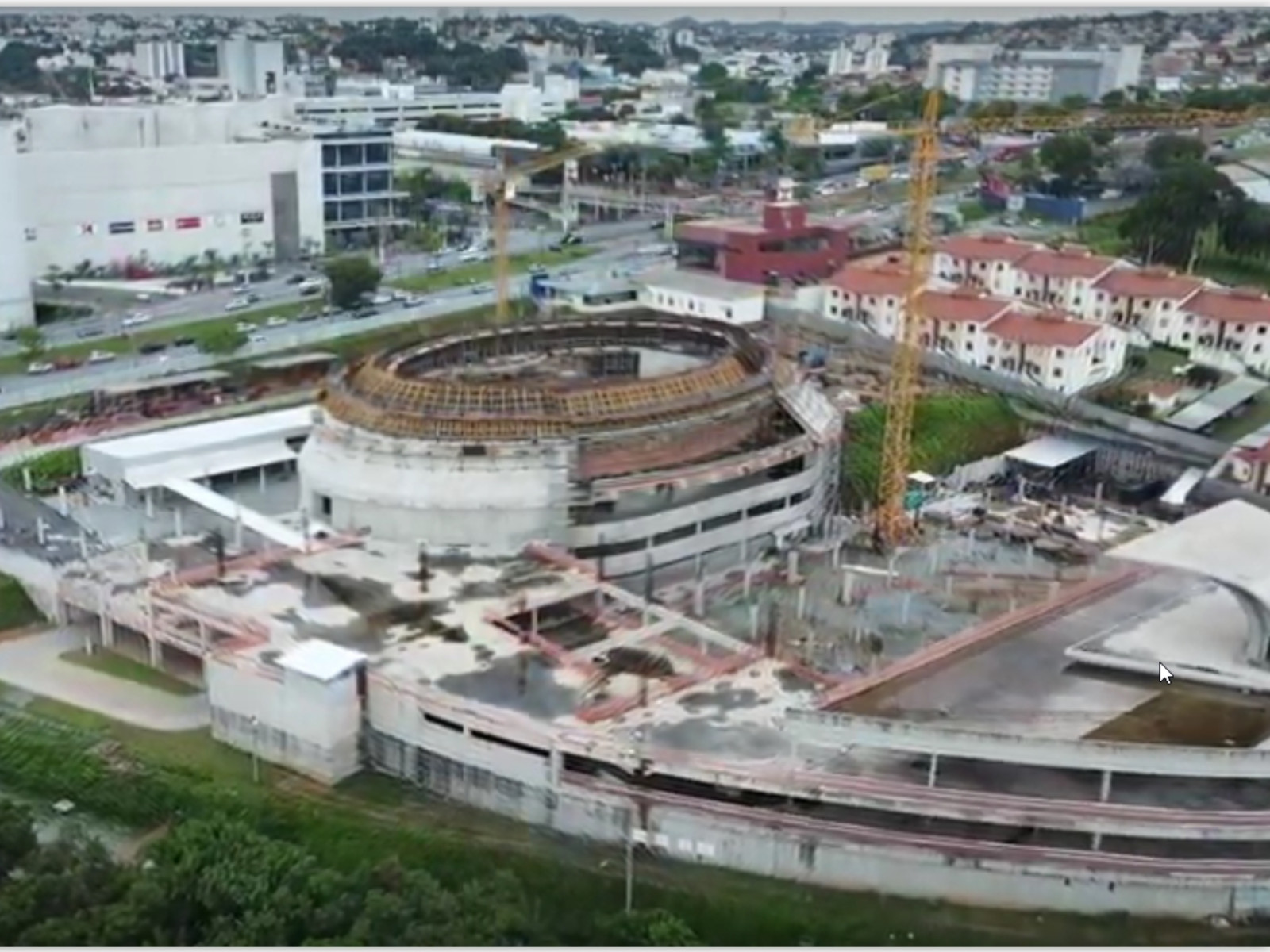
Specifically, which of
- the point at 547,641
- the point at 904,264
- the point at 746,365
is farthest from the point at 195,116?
the point at 547,641

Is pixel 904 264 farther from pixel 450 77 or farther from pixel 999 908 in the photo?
pixel 450 77

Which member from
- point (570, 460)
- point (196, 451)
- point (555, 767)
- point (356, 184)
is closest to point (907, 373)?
point (570, 460)

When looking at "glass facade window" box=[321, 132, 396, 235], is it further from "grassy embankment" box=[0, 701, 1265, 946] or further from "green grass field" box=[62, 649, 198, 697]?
"grassy embankment" box=[0, 701, 1265, 946]

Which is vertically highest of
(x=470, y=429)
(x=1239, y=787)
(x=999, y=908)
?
(x=470, y=429)

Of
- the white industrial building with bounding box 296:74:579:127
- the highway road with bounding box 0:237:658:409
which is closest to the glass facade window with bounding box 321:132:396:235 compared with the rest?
the highway road with bounding box 0:237:658:409

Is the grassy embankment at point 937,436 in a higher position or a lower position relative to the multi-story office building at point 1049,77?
lower

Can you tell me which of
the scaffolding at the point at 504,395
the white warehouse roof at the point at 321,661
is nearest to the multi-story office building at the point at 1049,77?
the scaffolding at the point at 504,395

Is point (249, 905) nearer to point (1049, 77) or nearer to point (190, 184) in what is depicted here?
point (190, 184)

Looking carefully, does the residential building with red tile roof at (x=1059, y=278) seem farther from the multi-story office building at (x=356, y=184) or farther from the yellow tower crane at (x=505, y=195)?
the multi-story office building at (x=356, y=184)
